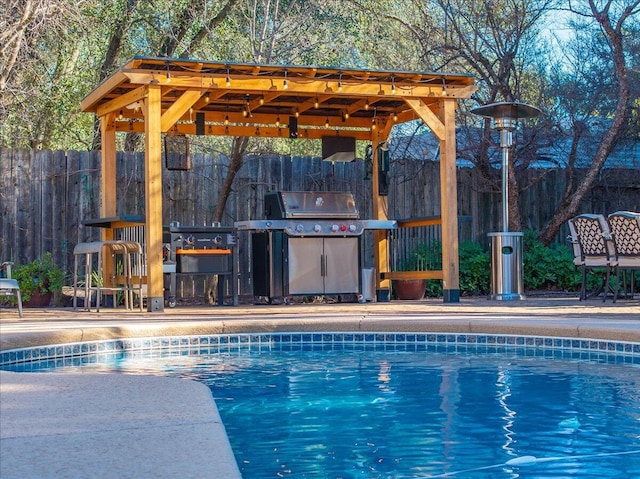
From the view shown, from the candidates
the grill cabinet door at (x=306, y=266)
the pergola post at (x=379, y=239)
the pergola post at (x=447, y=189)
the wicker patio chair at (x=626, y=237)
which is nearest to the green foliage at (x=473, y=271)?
the pergola post at (x=379, y=239)

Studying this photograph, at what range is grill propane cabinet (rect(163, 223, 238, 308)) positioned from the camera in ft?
36.8

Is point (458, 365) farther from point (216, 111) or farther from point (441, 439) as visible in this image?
point (216, 111)

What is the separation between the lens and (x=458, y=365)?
6.81 meters

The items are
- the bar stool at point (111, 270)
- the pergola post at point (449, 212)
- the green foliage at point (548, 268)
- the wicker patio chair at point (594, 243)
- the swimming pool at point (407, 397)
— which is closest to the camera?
the swimming pool at point (407, 397)

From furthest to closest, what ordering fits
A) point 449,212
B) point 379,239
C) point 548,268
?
point 548,268 < point 379,239 < point 449,212

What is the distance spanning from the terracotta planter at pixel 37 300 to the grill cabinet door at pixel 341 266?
3406mm

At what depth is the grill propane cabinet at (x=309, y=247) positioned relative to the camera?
11547 millimetres

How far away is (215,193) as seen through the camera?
1300cm

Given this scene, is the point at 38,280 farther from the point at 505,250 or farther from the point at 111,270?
the point at 505,250

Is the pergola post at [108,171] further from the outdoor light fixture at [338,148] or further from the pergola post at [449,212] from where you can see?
the pergola post at [449,212]

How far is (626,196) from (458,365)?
31.2 feet

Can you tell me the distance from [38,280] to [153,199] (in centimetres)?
249

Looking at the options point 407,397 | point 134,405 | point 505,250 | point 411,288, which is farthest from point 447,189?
point 134,405

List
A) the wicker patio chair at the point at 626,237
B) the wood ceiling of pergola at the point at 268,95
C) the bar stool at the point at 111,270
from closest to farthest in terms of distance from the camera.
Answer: the wood ceiling of pergola at the point at 268,95 → the bar stool at the point at 111,270 → the wicker patio chair at the point at 626,237
